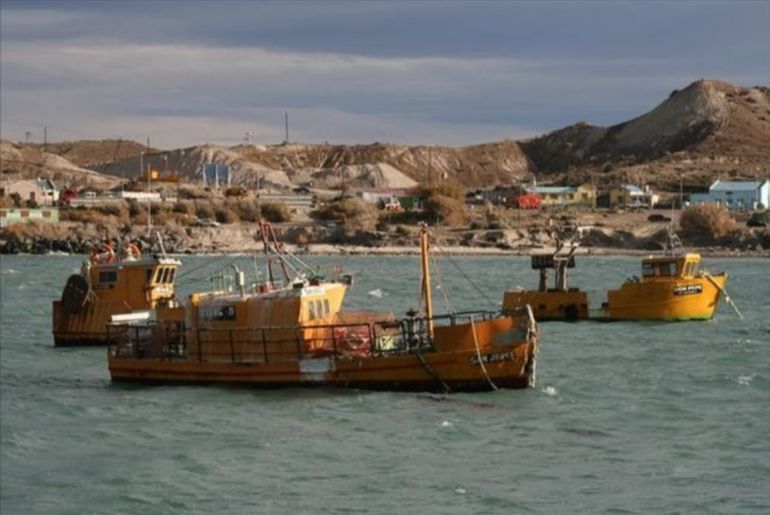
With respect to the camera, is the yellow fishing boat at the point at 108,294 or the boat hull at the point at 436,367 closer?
the boat hull at the point at 436,367

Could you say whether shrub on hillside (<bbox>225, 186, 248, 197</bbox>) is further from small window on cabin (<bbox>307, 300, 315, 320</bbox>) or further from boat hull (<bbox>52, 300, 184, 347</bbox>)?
small window on cabin (<bbox>307, 300, 315, 320</bbox>)

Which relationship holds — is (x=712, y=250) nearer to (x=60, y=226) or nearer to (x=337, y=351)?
(x=60, y=226)

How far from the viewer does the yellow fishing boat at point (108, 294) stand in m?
49.8

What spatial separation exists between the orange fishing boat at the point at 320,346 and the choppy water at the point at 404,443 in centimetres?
58

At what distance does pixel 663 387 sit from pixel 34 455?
1744 cm

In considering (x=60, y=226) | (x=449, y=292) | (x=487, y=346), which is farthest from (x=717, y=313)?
(x=60, y=226)

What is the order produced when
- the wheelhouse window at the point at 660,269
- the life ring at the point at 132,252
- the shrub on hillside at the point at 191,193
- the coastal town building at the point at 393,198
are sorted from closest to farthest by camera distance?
the life ring at the point at 132,252, the wheelhouse window at the point at 660,269, the coastal town building at the point at 393,198, the shrub on hillside at the point at 191,193

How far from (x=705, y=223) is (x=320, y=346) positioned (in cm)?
10943

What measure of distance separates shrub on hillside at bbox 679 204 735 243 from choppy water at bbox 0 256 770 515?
95.1 m

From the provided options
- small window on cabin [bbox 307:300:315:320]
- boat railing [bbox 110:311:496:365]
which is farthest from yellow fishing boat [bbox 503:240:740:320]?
small window on cabin [bbox 307:300:315:320]

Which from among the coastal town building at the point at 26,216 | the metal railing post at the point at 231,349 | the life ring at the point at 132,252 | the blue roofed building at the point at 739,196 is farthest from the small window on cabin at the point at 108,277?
the blue roofed building at the point at 739,196

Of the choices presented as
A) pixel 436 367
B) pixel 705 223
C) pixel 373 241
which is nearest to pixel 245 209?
pixel 373 241

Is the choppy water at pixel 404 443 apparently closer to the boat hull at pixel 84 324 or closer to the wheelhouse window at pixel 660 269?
the boat hull at pixel 84 324

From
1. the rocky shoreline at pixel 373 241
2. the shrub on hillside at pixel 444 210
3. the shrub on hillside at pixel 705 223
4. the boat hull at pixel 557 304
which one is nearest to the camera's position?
the boat hull at pixel 557 304
